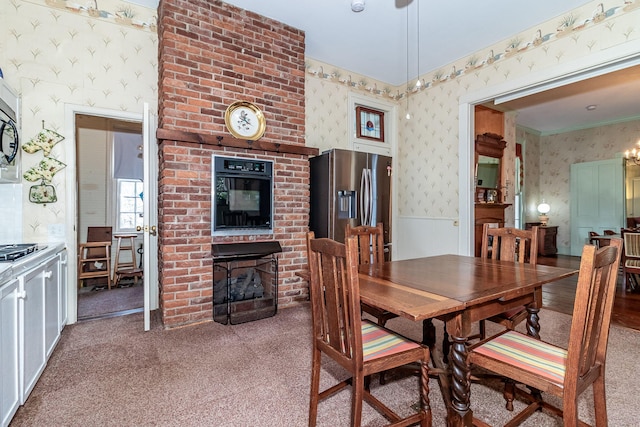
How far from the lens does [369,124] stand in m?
4.89

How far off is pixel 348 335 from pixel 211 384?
3.80 feet

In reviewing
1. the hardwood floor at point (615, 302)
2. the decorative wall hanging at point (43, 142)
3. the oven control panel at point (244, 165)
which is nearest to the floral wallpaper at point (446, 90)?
the oven control panel at point (244, 165)

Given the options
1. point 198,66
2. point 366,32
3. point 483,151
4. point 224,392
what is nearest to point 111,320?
point 224,392

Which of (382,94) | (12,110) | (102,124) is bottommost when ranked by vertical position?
(12,110)

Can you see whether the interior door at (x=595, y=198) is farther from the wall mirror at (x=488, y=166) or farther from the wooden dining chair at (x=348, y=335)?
the wooden dining chair at (x=348, y=335)

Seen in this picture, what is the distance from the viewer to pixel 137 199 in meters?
5.32

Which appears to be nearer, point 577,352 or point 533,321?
point 577,352

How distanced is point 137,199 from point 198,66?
3.08 m

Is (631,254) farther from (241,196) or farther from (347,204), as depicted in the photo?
(241,196)

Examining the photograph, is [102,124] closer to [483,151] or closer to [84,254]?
[84,254]

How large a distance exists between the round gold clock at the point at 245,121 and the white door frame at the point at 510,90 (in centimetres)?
249

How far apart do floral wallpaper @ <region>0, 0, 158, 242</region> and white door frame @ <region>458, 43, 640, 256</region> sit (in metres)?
3.63

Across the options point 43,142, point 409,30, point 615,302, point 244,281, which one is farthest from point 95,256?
point 615,302

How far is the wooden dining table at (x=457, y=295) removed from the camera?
53.4 inches
